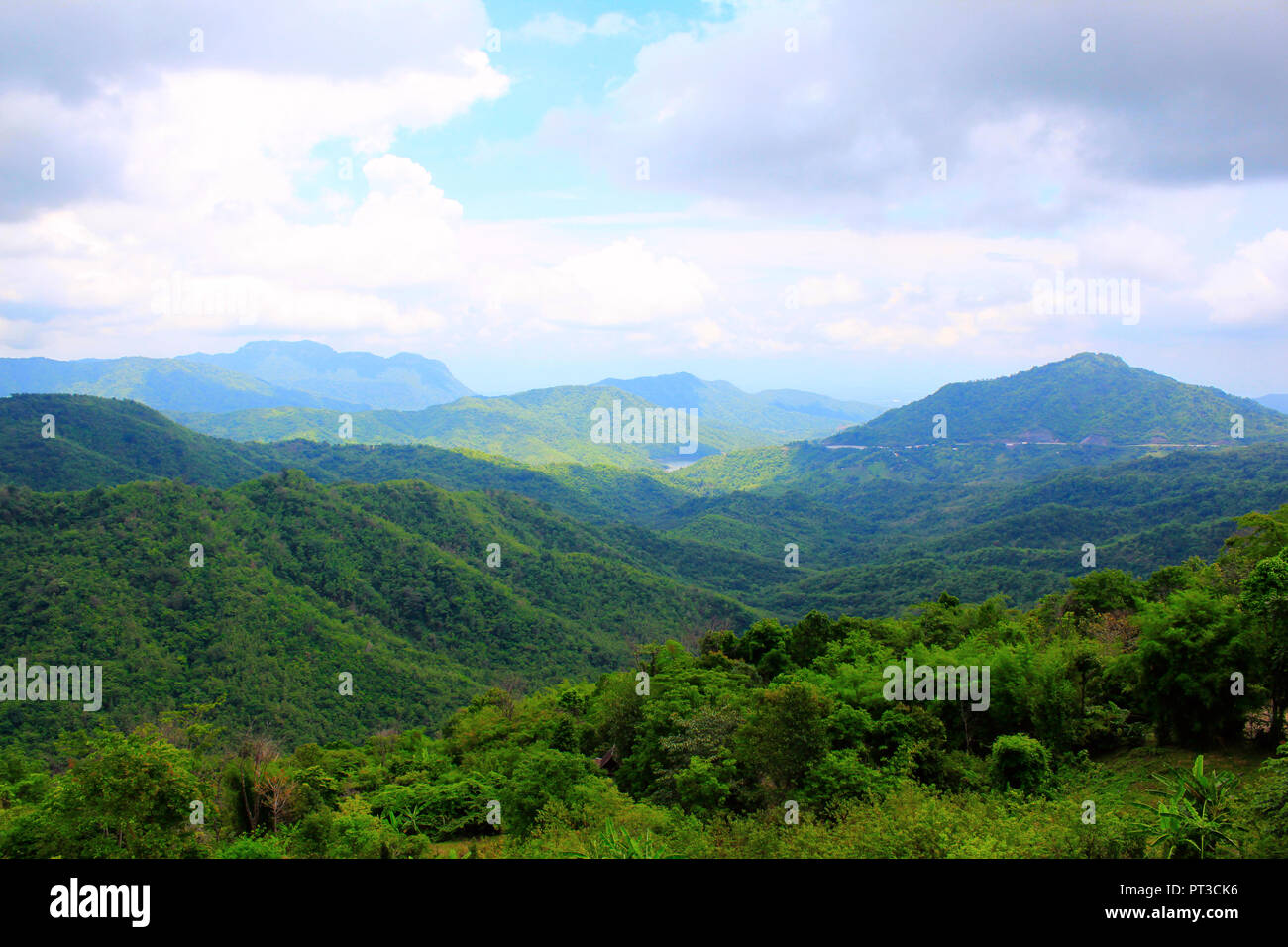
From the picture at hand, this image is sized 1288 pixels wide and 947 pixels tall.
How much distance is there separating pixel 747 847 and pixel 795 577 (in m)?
137

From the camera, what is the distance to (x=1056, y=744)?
22438mm

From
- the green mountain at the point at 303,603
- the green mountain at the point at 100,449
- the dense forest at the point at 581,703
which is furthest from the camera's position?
the green mountain at the point at 100,449

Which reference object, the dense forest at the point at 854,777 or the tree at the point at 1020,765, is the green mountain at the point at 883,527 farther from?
the tree at the point at 1020,765

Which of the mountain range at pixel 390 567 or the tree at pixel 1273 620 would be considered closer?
the tree at pixel 1273 620

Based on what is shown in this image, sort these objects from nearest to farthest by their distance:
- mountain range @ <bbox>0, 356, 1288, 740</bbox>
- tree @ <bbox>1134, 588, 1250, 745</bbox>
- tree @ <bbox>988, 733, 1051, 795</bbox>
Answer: tree @ <bbox>988, 733, 1051, 795</bbox>, tree @ <bbox>1134, 588, 1250, 745</bbox>, mountain range @ <bbox>0, 356, 1288, 740</bbox>

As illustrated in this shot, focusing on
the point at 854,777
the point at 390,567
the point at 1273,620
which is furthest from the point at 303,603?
the point at 1273,620

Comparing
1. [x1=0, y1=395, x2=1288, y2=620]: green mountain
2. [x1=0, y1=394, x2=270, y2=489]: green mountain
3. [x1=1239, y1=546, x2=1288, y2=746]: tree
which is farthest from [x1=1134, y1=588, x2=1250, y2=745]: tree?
[x1=0, y1=394, x2=270, y2=489]: green mountain

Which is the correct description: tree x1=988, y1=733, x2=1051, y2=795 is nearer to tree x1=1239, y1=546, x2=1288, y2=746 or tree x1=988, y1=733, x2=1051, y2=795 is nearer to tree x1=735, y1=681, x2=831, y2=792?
tree x1=735, y1=681, x2=831, y2=792

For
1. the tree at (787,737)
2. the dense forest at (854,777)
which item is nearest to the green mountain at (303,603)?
the dense forest at (854,777)

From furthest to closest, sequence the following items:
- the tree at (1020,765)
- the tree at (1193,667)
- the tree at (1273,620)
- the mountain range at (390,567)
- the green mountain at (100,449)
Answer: the green mountain at (100,449) → the mountain range at (390,567) → the tree at (1193,667) → the tree at (1020,765) → the tree at (1273,620)

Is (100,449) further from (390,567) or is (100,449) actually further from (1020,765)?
(1020,765)
